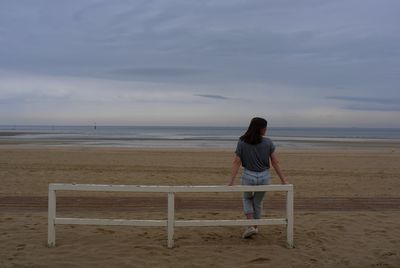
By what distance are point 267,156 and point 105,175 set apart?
9.20m

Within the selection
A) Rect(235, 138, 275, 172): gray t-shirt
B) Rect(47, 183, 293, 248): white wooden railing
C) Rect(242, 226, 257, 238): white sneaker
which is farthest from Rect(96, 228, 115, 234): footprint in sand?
Rect(235, 138, 275, 172): gray t-shirt

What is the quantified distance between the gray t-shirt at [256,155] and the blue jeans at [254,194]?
0.08 metres

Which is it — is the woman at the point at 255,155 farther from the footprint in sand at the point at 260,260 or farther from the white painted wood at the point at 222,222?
the footprint in sand at the point at 260,260

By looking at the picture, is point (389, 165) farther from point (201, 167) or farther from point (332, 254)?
point (332, 254)

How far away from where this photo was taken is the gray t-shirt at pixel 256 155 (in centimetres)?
662

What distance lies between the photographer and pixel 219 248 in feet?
21.0

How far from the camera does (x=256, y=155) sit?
21.7 ft

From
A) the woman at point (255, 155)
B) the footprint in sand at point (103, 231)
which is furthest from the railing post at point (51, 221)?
the woman at point (255, 155)

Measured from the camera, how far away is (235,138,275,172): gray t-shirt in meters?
6.62

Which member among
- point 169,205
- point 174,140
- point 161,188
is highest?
point 161,188

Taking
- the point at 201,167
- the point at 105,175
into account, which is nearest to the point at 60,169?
the point at 105,175

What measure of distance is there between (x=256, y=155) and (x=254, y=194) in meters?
0.62

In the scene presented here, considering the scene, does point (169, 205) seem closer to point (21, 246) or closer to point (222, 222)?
point (222, 222)

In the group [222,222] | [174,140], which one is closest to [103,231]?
[222,222]
